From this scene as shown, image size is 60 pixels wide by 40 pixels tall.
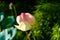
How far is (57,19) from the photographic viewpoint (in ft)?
3.56

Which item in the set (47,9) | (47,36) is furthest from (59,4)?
(47,36)

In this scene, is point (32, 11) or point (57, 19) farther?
point (32, 11)

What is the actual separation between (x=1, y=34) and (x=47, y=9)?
247 millimetres

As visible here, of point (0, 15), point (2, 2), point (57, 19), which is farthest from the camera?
point (2, 2)

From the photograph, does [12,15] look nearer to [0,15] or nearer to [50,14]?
[0,15]

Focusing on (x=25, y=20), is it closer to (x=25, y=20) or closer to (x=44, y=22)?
(x=25, y=20)

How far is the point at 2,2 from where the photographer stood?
1.34 meters

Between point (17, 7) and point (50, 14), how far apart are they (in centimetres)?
25

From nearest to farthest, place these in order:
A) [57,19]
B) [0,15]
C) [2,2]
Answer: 1. [57,19]
2. [0,15]
3. [2,2]

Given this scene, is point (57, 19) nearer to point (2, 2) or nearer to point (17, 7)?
point (17, 7)

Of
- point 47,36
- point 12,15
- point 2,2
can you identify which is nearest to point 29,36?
point 47,36

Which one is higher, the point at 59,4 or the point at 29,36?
the point at 59,4

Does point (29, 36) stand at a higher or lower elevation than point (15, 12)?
lower

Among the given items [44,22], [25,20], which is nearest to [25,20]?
[25,20]
